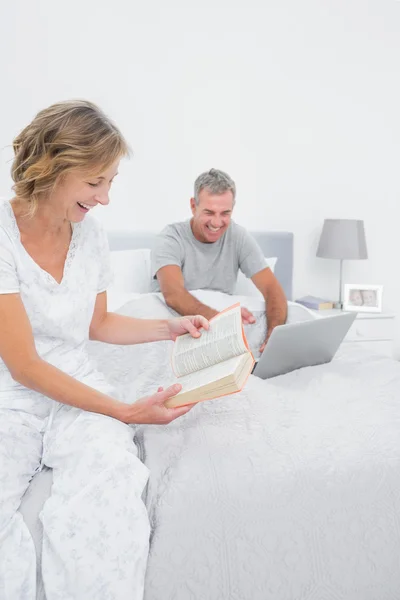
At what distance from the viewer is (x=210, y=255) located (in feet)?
8.89

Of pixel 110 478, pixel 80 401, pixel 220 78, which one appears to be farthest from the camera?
pixel 220 78

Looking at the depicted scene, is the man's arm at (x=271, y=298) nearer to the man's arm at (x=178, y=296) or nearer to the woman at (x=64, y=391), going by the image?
the man's arm at (x=178, y=296)

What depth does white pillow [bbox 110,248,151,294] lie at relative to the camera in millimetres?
2820

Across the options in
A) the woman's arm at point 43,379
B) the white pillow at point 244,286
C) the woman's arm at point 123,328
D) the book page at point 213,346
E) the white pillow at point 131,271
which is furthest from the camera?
the white pillow at point 244,286

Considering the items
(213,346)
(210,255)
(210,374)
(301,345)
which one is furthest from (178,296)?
(210,374)

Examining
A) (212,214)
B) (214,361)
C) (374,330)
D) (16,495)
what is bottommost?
(374,330)

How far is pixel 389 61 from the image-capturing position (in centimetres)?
366

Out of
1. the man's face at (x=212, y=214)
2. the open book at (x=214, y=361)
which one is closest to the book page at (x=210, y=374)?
the open book at (x=214, y=361)

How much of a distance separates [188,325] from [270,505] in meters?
0.52

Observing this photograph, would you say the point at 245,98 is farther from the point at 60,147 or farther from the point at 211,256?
the point at 60,147

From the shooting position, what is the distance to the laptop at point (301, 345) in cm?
177

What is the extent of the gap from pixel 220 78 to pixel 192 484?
2.67 m

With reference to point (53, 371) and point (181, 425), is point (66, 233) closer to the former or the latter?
point (53, 371)

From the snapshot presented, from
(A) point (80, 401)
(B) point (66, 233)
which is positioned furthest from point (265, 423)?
(B) point (66, 233)
